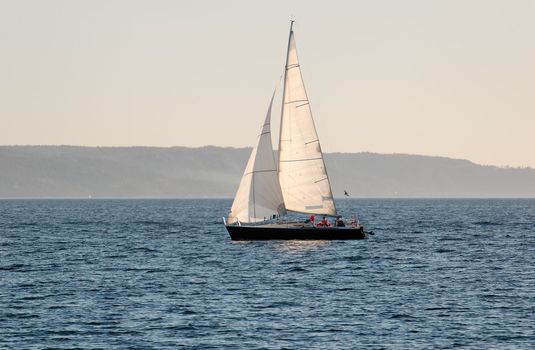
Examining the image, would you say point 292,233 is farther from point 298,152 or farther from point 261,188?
point 298,152

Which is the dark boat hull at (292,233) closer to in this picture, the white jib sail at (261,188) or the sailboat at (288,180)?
the sailboat at (288,180)

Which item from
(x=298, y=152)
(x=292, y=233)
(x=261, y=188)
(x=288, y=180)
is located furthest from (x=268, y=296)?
(x=298, y=152)

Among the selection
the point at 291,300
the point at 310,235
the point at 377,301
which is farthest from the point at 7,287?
the point at 310,235

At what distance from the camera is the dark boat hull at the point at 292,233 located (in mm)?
77562

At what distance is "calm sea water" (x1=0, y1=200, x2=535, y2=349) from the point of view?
38.8 m

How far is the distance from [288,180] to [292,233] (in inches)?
178

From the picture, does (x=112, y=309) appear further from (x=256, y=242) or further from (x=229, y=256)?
(x=256, y=242)

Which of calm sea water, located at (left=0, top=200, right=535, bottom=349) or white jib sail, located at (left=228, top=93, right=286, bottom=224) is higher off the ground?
white jib sail, located at (left=228, top=93, right=286, bottom=224)

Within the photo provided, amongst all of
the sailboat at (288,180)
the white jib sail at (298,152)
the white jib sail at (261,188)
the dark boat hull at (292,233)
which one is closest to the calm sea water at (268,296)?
the dark boat hull at (292,233)

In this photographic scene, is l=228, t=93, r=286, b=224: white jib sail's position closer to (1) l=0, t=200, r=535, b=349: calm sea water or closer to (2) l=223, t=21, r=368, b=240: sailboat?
(2) l=223, t=21, r=368, b=240: sailboat

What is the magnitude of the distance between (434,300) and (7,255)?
3960 centimetres

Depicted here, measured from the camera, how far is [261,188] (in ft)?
257

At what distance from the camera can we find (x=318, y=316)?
43.7m

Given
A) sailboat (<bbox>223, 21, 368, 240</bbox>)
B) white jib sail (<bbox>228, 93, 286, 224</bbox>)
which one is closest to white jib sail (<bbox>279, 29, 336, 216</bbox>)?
sailboat (<bbox>223, 21, 368, 240</bbox>)
